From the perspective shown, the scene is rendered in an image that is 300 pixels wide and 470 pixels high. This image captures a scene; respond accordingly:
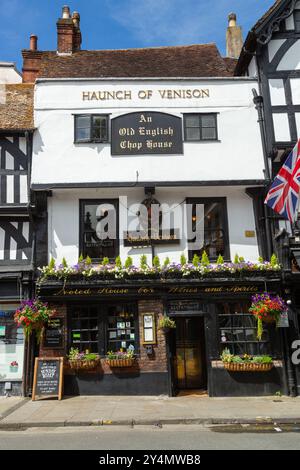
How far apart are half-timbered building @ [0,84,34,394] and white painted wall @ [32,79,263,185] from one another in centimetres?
55

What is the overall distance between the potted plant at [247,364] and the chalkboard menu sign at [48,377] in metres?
4.26

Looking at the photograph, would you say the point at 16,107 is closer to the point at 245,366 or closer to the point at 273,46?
the point at 273,46

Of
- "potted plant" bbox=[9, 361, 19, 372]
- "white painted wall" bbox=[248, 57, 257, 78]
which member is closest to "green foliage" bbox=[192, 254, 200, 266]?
"potted plant" bbox=[9, 361, 19, 372]

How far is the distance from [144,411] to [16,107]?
9852 millimetres

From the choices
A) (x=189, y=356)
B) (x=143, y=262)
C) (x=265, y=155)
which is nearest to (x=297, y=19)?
(x=265, y=155)

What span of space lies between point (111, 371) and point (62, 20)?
1238 cm

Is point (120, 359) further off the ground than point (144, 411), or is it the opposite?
point (120, 359)

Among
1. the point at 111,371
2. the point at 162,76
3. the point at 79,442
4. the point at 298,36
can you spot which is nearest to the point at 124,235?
the point at 111,371

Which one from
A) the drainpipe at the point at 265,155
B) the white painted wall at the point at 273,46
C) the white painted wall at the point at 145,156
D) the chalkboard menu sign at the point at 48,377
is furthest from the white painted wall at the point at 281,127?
the chalkboard menu sign at the point at 48,377

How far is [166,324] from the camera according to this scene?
11.6 metres

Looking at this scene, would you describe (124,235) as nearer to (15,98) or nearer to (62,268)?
(62,268)

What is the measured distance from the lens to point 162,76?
14.2 meters

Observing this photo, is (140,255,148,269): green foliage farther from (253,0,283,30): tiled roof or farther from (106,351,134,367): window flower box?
(253,0,283,30): tiled roof

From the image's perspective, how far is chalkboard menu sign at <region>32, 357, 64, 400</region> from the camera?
1115 cm
